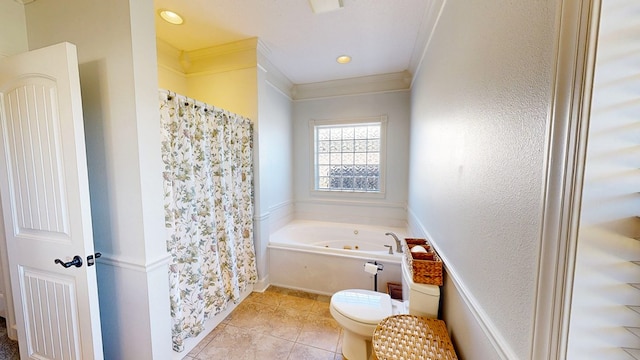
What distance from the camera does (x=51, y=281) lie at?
3.97ft

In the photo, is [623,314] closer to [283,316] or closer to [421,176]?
[421,176]

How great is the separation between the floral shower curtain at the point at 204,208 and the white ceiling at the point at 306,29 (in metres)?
0.78

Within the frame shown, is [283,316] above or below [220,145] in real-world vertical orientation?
below

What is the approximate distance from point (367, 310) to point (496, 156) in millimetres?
1224

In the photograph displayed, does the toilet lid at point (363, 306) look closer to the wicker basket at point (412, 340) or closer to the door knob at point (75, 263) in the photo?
the wicker basket at point (412, 340)

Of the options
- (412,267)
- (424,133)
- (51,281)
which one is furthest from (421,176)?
(51,281)

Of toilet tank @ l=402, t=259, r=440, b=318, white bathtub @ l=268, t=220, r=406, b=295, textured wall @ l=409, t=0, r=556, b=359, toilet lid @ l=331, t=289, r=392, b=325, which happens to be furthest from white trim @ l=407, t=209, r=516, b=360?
white bathtub @ l=268, t=220, r=406, b=295

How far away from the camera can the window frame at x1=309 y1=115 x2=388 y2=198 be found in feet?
9.96

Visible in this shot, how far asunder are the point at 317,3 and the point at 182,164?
1.52 m

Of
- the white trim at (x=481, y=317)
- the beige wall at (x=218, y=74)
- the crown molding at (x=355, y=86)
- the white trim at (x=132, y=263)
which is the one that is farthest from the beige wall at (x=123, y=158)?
the crown molding at (x=355, y=86)

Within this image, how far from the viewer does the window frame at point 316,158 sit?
304 cm

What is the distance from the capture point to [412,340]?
1056 millimetres

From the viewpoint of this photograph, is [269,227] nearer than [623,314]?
No

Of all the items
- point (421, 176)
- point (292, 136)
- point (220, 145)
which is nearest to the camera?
point (220, 145)
